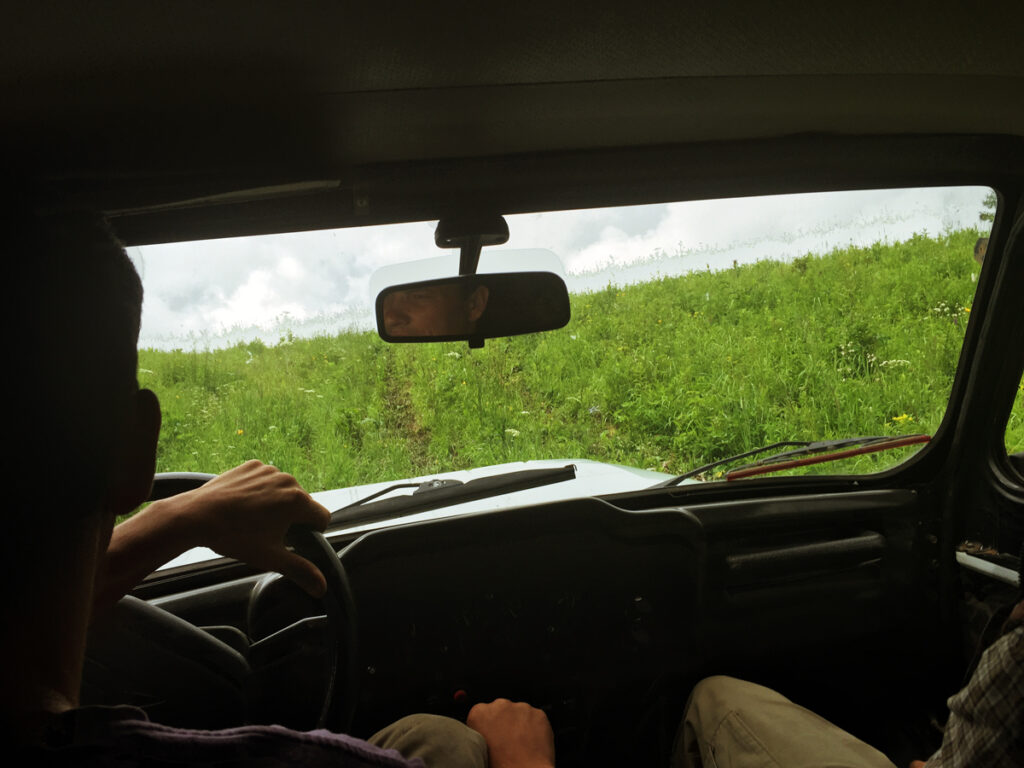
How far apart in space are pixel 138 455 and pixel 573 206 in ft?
5.50

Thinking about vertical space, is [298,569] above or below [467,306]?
below

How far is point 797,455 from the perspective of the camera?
2.92 m

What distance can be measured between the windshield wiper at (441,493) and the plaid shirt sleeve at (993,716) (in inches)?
62.0

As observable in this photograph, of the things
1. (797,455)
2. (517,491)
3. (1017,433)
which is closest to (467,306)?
(517,491)

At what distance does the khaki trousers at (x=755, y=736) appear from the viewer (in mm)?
2037

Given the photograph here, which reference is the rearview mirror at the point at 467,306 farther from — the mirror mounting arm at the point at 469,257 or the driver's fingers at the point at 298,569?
the driver's fingers at the point at 298,569

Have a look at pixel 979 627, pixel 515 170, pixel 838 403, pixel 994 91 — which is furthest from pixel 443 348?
pixel 979 627

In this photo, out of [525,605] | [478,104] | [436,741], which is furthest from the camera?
[525,605]

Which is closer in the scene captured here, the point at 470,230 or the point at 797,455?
the point at 470,230

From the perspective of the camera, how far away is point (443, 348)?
2.84m

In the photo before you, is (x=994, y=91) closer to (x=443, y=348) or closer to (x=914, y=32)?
(x=914, y=32)

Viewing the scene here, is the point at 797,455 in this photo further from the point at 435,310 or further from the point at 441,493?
the point at 435,310

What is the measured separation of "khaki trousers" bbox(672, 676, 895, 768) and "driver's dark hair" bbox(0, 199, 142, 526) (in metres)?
2.01

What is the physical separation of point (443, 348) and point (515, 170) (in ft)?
2.82
